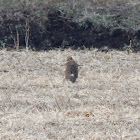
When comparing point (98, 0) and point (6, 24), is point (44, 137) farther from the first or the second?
point (98, 0)

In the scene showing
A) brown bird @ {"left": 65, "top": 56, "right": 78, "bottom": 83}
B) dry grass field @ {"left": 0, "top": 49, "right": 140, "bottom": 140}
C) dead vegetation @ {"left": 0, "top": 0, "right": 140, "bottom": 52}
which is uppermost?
dead vegetation @ {"left": 0, "top": 0, "right": 140, "bottom": 52}

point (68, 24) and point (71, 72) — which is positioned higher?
point (68, 24)

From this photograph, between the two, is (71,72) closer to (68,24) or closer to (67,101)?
(67,101)

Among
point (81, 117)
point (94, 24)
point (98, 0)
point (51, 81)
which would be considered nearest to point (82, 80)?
point (51, 81)

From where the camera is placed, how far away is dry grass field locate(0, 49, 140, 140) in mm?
5562

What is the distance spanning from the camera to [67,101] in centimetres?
740

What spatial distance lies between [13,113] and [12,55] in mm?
7312

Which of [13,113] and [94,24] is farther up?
[94,24]

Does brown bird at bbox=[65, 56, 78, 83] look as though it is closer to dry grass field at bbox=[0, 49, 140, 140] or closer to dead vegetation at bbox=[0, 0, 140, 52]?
dry grass field at bbox=[0, 49, 140, 140]

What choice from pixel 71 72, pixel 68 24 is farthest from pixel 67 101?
pixel 68 24

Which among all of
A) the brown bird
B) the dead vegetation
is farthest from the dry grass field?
the dead vegetation

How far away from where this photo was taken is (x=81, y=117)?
632 cm

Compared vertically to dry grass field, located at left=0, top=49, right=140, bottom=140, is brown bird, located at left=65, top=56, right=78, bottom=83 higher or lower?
higher

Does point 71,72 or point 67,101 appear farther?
point 71,72
